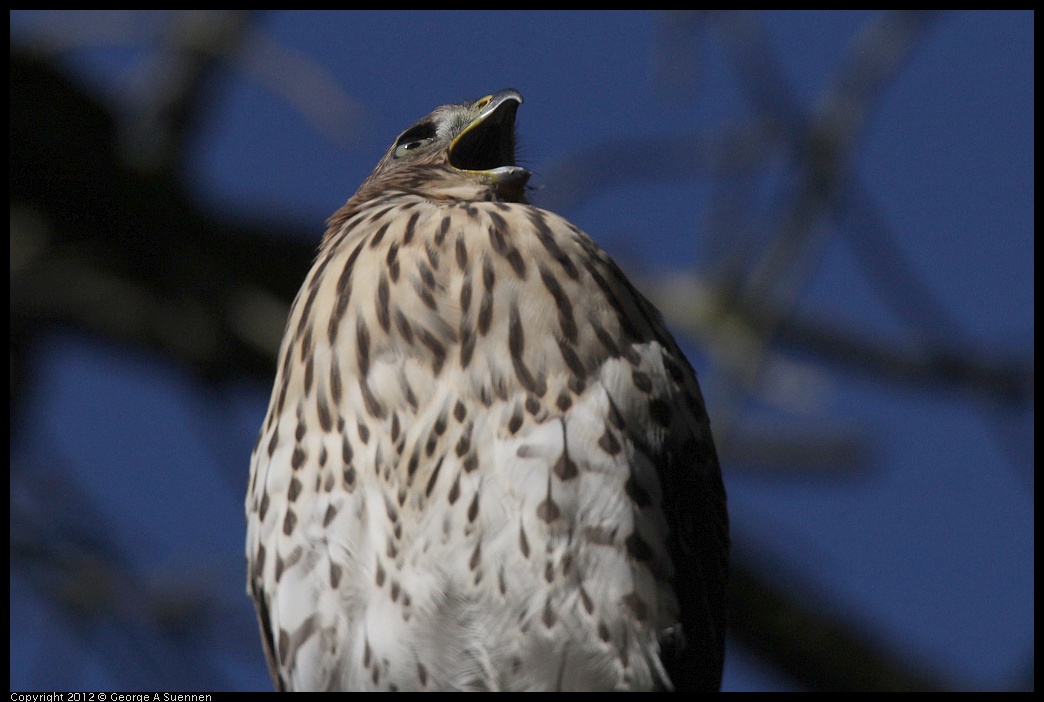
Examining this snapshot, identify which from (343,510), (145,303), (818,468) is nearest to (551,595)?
(343,510)

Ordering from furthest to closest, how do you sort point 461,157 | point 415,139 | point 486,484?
point 415,139 < point 461,157 < point 486,484

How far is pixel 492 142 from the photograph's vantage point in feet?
14.9

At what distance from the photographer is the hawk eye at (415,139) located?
4648mm

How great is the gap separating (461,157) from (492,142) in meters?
0.11

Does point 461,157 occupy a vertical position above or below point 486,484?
above

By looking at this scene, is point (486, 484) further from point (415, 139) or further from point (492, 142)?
point (415, 139)

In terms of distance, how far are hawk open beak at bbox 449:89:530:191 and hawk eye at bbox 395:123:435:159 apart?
5.7 inches

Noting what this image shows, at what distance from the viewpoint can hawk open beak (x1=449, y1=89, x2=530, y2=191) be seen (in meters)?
4.36

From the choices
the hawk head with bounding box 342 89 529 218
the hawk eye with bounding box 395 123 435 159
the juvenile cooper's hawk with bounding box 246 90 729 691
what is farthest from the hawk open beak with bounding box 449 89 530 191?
the juvenile cooper's hawk with bounding box 246 90 729 691

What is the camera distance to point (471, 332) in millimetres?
3682

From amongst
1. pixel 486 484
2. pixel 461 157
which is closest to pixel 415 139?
pixel 461 157

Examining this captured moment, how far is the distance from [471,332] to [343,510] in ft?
1.86

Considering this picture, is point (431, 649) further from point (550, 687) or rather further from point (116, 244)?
point (116, 244)

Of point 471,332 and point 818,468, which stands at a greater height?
point 471,332
